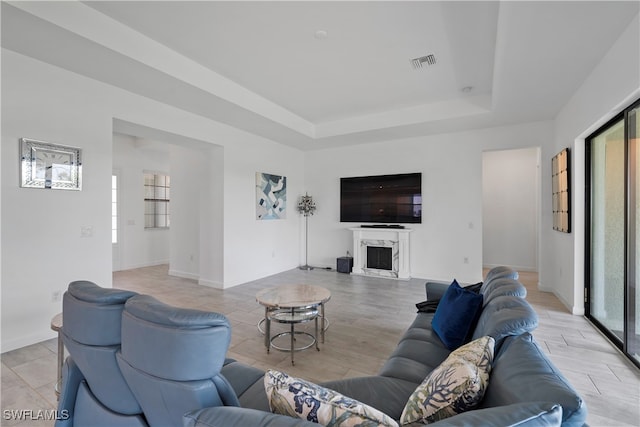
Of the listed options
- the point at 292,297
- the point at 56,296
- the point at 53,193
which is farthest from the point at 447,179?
the point at 56,296

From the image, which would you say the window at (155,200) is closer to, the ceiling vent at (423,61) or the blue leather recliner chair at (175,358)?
the ceiling vent at (423,61)

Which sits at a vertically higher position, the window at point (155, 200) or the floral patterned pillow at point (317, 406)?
the window at point (155, 200)

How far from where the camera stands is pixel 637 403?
2004 millimetres

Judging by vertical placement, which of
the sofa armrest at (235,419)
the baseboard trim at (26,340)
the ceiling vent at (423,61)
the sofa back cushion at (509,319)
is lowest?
the baseboard trim at (26,340)

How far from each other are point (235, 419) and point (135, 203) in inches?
300

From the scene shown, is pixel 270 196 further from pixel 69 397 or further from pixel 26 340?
pixel 69 397

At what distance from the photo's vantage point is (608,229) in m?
3.11

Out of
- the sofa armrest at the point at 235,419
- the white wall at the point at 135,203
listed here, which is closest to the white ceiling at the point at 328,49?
the sofa armrest at the point at 235,419

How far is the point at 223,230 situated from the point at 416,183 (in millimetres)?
3713

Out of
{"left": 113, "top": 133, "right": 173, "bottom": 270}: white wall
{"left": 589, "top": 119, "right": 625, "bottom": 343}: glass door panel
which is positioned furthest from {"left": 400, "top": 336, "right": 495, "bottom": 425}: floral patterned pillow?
{"left": 113, "top": 133, "right": 173, "bottom": 270}: white wall

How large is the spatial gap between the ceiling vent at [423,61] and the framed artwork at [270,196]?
3.38 m

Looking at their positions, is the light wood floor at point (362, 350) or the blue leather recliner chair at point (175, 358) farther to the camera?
the light wood floor at point (362, 350)

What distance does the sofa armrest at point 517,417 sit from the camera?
2.19 ft

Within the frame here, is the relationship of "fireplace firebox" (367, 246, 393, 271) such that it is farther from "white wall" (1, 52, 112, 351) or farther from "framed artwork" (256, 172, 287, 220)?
"white wall" (1, 52, 112, 351)
